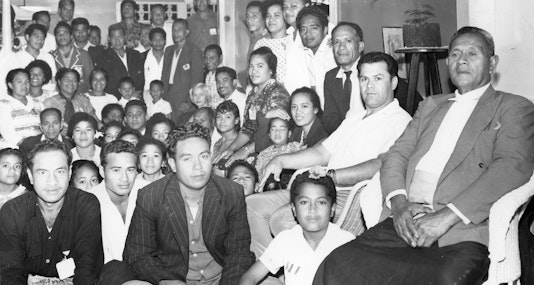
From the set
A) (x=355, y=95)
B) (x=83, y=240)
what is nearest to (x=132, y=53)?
(x=355, y=95)

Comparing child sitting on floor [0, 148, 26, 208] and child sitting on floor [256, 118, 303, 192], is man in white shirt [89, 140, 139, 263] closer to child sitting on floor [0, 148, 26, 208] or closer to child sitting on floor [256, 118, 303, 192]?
child sitting on floor [0, 148, 26, 208]

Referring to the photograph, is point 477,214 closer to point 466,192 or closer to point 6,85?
point 466,192

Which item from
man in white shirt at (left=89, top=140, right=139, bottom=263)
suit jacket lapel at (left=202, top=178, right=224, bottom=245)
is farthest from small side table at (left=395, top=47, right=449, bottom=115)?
suit jacket lapel at (left=202, top=178, right=224, bottom=245)

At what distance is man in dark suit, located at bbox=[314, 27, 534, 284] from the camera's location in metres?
2.76

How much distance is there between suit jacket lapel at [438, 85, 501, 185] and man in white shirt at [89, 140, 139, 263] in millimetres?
1749

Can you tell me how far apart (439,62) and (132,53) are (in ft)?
11.4

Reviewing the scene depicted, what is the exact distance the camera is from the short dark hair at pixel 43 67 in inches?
269

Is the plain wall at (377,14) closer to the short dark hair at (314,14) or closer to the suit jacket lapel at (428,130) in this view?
the short dark hair at (314,14)

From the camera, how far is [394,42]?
22.1 ft

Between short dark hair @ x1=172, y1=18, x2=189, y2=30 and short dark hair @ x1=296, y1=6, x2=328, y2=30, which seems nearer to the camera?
short dark hair @ x1=296, y1=6, x2=328, y2=30

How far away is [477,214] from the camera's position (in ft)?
9.27

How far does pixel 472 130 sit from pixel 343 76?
1.74m

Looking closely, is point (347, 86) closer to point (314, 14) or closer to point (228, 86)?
point (314, 14)

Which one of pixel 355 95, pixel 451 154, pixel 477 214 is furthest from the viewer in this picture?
pixel 355 95
